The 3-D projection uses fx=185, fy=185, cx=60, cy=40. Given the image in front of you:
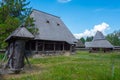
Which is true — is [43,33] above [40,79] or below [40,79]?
above

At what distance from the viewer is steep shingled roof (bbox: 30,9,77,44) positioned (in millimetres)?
33094

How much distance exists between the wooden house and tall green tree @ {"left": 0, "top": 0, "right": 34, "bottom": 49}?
502 centimetres

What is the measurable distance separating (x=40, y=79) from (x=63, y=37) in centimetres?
2826

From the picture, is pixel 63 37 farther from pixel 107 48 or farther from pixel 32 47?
pixel 107 48

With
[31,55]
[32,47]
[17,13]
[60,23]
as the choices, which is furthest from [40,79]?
[60,23]

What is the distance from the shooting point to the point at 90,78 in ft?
32.5

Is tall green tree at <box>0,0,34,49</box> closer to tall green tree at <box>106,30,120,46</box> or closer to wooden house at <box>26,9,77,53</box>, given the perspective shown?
wooden house at <box>26,9,77,53</box>

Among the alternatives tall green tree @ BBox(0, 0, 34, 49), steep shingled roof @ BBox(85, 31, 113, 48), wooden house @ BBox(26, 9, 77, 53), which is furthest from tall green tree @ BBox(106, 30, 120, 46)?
tall green tree @ BBox(0, 0, 34, 49)

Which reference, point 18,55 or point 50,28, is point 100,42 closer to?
point 50,28

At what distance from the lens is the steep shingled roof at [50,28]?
3309 centimetres

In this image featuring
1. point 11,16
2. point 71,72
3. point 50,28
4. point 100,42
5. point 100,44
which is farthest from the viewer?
point 100,42

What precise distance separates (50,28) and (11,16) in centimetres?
1344

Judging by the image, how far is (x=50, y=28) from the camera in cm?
3612

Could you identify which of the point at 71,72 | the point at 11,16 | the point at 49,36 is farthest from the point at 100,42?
the point at 71,72
